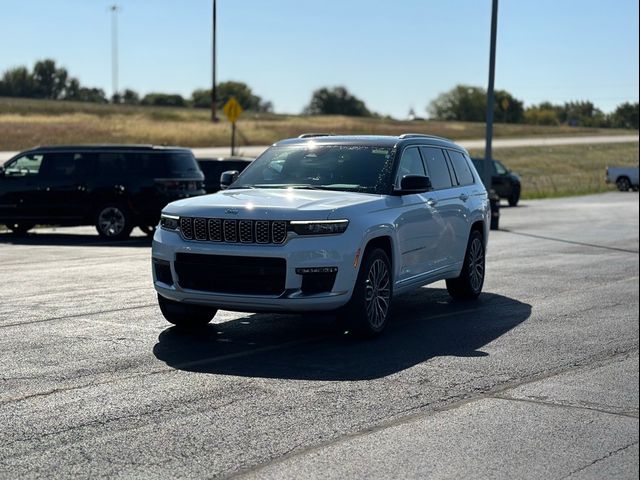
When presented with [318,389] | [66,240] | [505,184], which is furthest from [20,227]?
[505,184]

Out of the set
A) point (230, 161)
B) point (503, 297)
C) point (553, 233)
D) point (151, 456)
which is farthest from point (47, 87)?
point (151, 456)

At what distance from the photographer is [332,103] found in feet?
399

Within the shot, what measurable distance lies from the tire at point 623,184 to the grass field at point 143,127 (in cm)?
1153

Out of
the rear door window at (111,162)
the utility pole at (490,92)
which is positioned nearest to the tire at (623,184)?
the utility pole at (490,92)

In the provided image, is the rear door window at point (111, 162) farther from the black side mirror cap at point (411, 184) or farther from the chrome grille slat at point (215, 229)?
the chrome grille slat at point (215, 229)

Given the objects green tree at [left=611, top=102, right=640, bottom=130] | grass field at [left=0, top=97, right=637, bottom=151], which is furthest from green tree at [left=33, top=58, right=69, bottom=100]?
green tree at [left=611, top=102, right=640, bottom=130]

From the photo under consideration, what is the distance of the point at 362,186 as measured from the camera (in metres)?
10.9

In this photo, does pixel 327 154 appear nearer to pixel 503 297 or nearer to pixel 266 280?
pixel 266 280

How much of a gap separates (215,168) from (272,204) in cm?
2074

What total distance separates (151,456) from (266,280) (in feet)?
11.3

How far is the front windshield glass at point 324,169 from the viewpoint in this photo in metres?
11.0

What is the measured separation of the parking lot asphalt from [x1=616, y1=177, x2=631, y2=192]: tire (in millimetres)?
44390

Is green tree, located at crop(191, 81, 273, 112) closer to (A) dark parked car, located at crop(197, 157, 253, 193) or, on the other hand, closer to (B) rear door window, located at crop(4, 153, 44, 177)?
(A) dark parked car, located at crop(197, 157, 253, 193)

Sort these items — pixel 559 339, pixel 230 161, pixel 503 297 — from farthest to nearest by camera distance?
pixel 230 161 → pixel 503 297 → pixel 559 339
